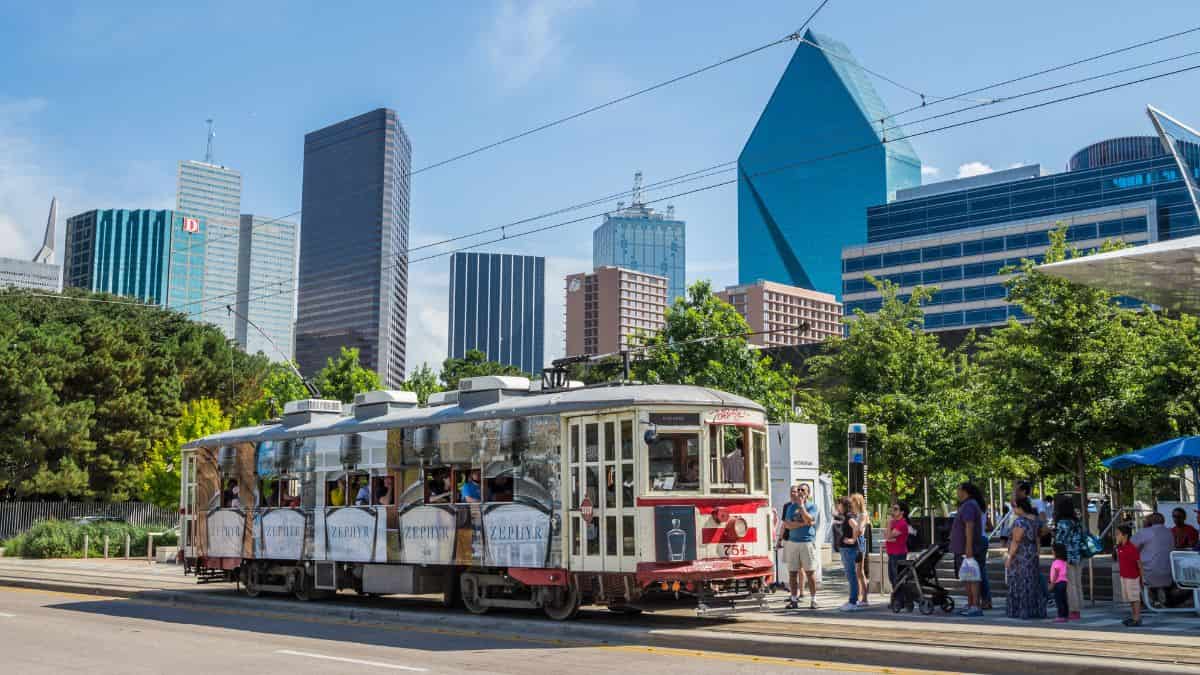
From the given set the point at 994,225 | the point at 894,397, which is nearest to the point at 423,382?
the point at 894,397

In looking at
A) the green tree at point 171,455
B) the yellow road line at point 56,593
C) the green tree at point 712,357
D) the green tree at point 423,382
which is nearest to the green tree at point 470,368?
the green tree at point 423,382

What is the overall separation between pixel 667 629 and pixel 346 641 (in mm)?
3950

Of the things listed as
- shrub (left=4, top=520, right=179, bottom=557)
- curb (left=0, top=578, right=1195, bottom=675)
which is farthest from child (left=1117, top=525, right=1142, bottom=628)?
shrub (left=4, top=520, right=179, bottom=557)

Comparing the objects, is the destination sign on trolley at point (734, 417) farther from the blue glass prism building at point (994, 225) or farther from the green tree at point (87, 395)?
the blue glass prism building at point (994, 225)

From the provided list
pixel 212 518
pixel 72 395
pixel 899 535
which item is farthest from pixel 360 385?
pixel 899 535

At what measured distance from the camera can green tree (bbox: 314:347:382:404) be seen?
1918 inches

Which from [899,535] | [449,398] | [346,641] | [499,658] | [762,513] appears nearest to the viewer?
[499,658]

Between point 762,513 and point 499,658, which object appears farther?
point 762,513

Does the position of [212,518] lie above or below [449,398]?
below

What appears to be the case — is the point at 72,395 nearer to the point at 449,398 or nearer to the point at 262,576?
the point at 262,576

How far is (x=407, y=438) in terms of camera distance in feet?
59.7

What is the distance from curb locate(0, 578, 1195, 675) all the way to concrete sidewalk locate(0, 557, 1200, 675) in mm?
11

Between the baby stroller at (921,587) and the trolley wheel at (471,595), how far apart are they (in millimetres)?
5908

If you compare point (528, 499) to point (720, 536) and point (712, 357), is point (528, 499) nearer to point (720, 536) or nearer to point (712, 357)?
point (720, 536)
